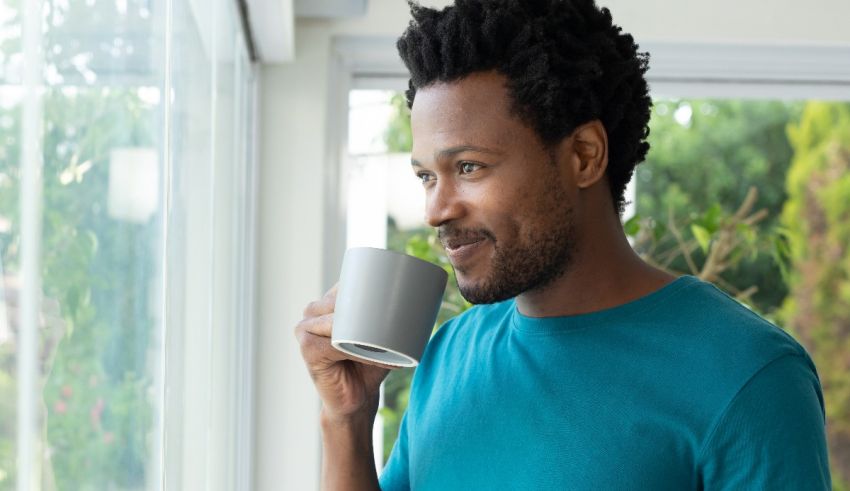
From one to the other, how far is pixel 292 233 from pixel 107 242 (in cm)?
172

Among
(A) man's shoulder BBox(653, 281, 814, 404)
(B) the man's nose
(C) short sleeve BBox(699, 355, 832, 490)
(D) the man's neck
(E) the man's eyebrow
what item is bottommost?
(C) short sleeve BBox(699, 355, 832, 490)

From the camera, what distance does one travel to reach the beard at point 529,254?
998 mm

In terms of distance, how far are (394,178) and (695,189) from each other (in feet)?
10.7

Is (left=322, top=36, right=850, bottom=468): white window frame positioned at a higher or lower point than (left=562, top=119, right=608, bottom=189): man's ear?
higher

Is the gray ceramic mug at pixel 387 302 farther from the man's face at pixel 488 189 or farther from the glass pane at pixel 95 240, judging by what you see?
the glass pane at pixel 95 240

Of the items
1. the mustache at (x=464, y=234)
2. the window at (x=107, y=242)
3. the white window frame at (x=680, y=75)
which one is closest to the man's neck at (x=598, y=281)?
the mustache at (x=464, y=234)

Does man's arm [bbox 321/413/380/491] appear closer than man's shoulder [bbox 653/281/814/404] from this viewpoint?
No

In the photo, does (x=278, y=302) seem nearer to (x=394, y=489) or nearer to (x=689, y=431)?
(x=394, y=489)

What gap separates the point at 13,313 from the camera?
1.94 ft

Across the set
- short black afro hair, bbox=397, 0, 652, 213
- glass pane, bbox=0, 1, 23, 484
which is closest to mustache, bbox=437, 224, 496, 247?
short black afro hair, bbox=397, 0, 652, 213

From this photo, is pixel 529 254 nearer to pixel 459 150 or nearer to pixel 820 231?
pixel 459 150

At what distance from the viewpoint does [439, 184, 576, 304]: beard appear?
100 centimetres

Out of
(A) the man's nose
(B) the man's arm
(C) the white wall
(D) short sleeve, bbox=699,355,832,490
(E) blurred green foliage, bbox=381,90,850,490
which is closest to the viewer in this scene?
(D) short sleeve, bbox=699,355,832,490

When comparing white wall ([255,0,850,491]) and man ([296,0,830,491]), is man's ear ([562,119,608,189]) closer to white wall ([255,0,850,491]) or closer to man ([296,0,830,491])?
man ([296,0,830,491])
